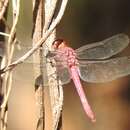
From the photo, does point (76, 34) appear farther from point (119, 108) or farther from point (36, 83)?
point (36, 83)

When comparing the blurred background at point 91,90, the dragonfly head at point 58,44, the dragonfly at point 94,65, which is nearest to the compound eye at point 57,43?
the dragonfly head at point 58,44

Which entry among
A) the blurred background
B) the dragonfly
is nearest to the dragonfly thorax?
the dragonfly

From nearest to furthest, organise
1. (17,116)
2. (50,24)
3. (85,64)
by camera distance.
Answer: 1. (50,24)
2. (85,64)
3. (17,116)

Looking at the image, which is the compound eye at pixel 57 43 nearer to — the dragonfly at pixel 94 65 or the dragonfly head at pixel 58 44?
the dragonfly head at pixel 58 44


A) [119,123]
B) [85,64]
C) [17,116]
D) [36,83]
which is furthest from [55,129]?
[119,123]

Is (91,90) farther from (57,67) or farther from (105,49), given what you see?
(57,67)
